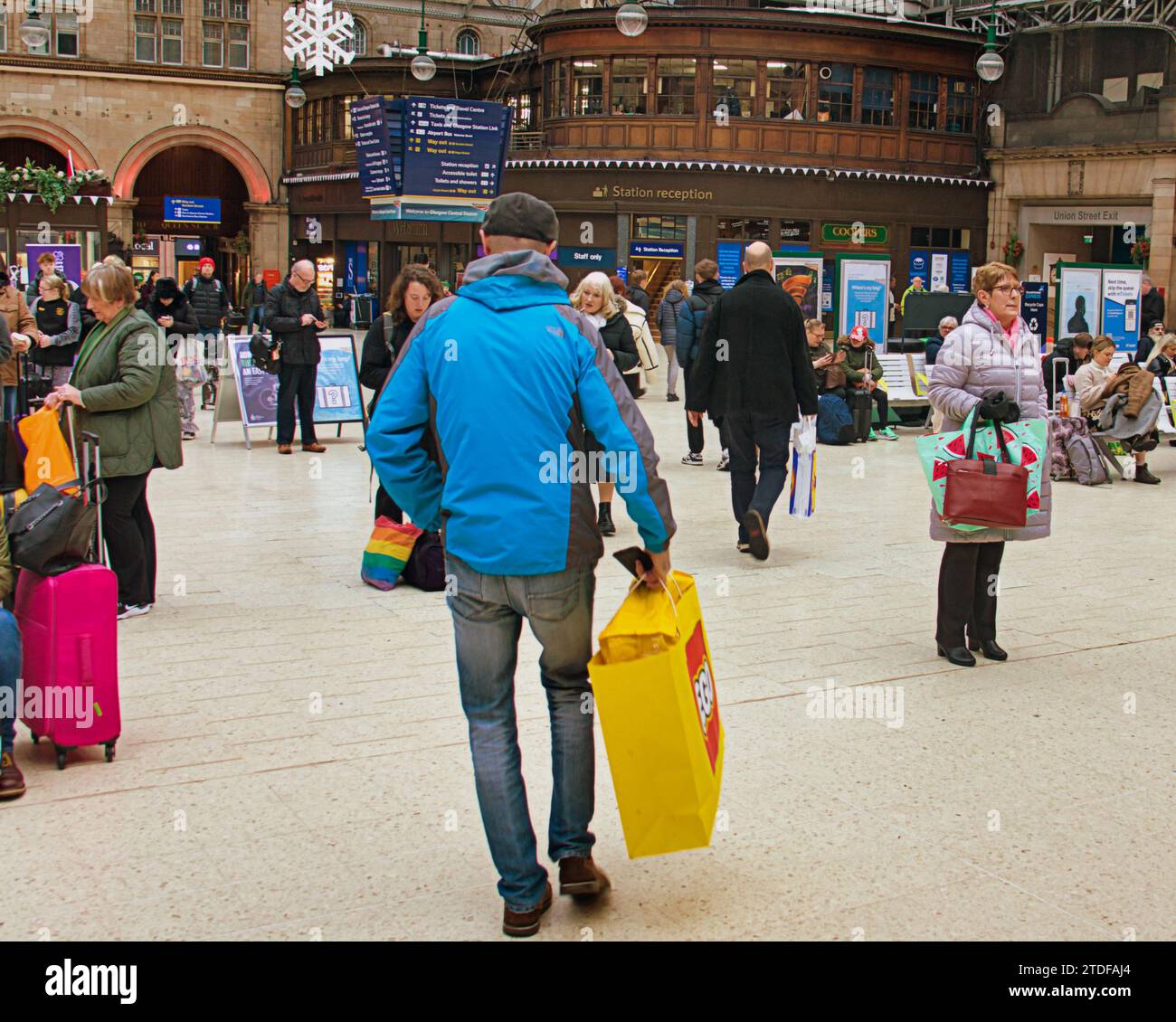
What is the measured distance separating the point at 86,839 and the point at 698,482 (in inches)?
337

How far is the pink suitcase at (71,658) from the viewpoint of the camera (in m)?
5.08

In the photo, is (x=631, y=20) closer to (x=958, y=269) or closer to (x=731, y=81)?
(x=731, y=81)

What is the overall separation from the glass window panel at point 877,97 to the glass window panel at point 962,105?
1.69 meters

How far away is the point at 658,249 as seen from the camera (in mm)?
33656

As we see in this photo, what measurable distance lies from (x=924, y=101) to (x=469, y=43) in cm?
1703

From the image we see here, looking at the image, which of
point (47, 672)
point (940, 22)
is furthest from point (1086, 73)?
point (47, 672)

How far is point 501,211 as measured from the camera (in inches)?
155

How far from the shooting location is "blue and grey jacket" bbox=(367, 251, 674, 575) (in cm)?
377

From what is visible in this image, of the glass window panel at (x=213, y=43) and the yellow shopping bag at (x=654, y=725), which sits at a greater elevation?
the glass window panel at (x=213, y=43)

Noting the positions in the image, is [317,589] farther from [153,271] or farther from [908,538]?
[153,271]

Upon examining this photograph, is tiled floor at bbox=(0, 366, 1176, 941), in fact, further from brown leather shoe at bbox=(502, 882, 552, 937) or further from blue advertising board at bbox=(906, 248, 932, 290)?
blue advertising board at bbox=(906, 248, 932, 290)

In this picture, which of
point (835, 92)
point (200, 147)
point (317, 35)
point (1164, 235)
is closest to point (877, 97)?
point (835, 92)

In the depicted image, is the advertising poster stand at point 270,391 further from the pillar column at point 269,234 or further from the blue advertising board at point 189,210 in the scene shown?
the blue advertising board at point 189,210

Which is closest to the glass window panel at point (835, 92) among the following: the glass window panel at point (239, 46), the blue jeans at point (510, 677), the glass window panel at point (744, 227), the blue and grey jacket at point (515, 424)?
the glass window panel at point (744, 227)
